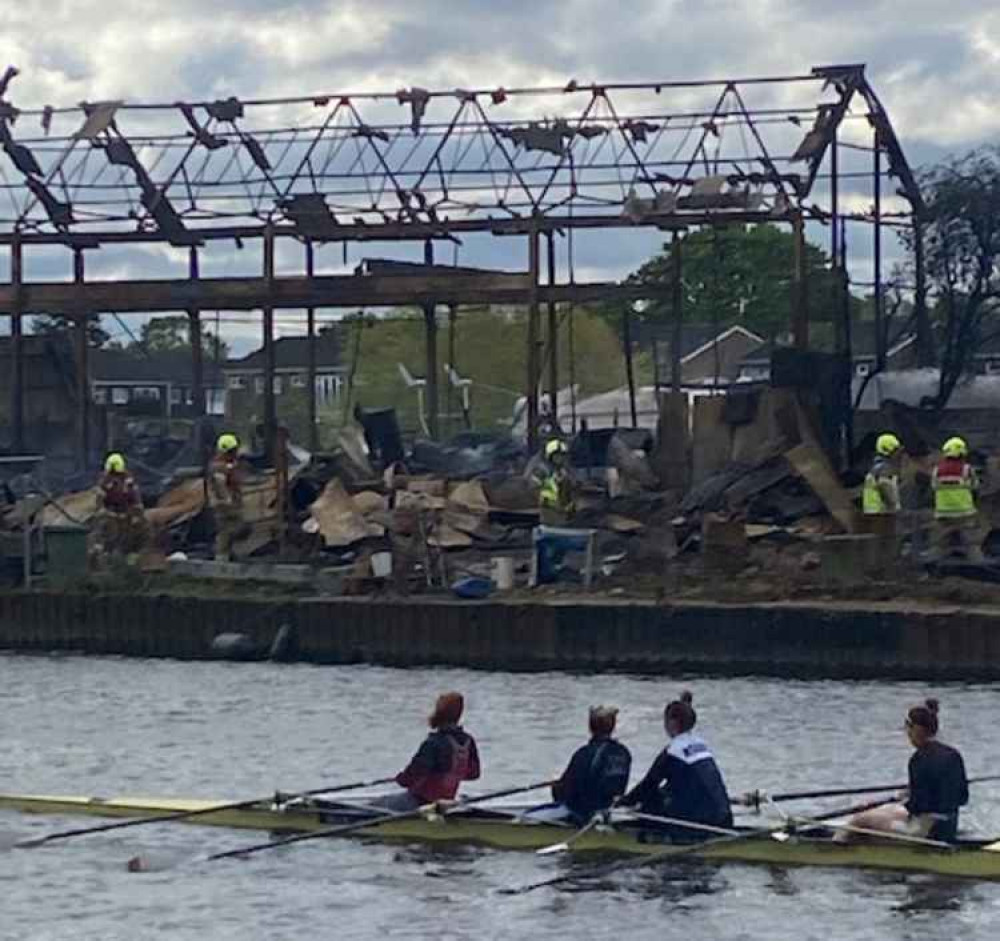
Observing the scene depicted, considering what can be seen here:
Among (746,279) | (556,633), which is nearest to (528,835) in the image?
(556,633)

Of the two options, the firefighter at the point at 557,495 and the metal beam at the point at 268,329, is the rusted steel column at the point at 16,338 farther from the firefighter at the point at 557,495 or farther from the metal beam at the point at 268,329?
the firefighter at the point at 557,495

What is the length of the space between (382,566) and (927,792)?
2197cm

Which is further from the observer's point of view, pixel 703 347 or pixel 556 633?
pixel 703 347

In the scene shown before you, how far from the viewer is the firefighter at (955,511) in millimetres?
43625

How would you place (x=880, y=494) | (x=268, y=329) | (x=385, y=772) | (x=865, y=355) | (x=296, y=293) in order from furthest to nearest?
(x=865, y=355), (x=296, y=293), (x=268, y=329), (x=880, y=494), (x=385, y=772)

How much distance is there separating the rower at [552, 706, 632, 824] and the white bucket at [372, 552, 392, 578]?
1956cm

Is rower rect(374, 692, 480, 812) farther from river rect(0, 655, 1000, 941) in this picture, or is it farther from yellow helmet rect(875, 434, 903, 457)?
yellow helmet rect(875, 434, 903, 457)

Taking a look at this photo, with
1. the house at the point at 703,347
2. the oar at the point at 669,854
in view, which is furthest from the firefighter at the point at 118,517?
the house at the point at 703,347

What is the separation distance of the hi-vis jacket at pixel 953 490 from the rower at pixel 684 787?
18.9m

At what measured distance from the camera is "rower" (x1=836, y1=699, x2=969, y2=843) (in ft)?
78.1

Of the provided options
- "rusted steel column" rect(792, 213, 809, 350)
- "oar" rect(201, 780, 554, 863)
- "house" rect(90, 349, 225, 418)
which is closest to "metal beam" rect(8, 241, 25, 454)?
"rusted steel column" rect(792, 213, 809, 350)

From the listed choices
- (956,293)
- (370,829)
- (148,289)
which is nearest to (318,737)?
(370,829)

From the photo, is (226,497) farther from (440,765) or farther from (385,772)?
(440,765)

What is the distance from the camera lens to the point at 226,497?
160 ft
